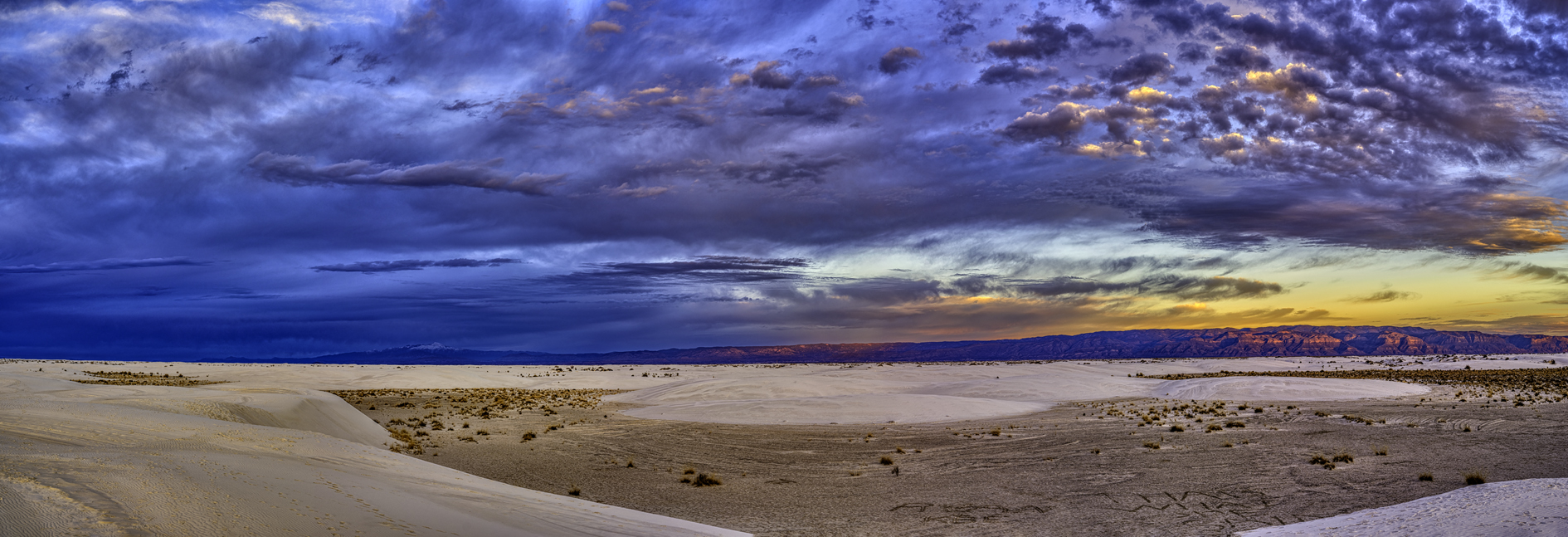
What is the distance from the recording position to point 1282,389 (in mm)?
39406

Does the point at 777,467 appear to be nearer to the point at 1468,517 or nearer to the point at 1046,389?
the point at 1468,517

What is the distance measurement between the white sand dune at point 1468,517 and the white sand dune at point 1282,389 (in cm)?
2881

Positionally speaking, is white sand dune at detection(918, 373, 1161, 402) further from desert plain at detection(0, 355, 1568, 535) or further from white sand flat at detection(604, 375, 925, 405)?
desert plain at detection(0, 355, 1568, 535)

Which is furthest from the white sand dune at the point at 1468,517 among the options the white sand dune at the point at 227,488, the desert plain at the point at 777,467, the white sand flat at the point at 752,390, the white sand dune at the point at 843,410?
the white sand flat at the point at 752,390

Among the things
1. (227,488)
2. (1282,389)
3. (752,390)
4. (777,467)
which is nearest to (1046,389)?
(1282,389)

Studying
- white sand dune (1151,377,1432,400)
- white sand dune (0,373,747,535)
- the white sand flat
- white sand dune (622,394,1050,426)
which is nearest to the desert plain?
white sand dune (0,373,747,535)

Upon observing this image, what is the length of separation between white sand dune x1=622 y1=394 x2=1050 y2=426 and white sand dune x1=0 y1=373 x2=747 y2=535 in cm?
1593

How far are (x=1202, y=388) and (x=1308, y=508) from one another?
3229 cm

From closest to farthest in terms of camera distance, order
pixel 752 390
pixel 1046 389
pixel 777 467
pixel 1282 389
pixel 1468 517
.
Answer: pixel 1468 517, pixel 777 467, pixel 1282 389, pixel 752 390, pixel 1046 389

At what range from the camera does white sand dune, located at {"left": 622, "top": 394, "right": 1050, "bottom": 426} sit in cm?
2781

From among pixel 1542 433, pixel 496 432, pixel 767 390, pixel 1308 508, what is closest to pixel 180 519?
pixel 1308 508

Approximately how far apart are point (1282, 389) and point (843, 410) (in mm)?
25602

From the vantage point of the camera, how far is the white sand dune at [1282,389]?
37547 millimetres

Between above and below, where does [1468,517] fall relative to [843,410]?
above
